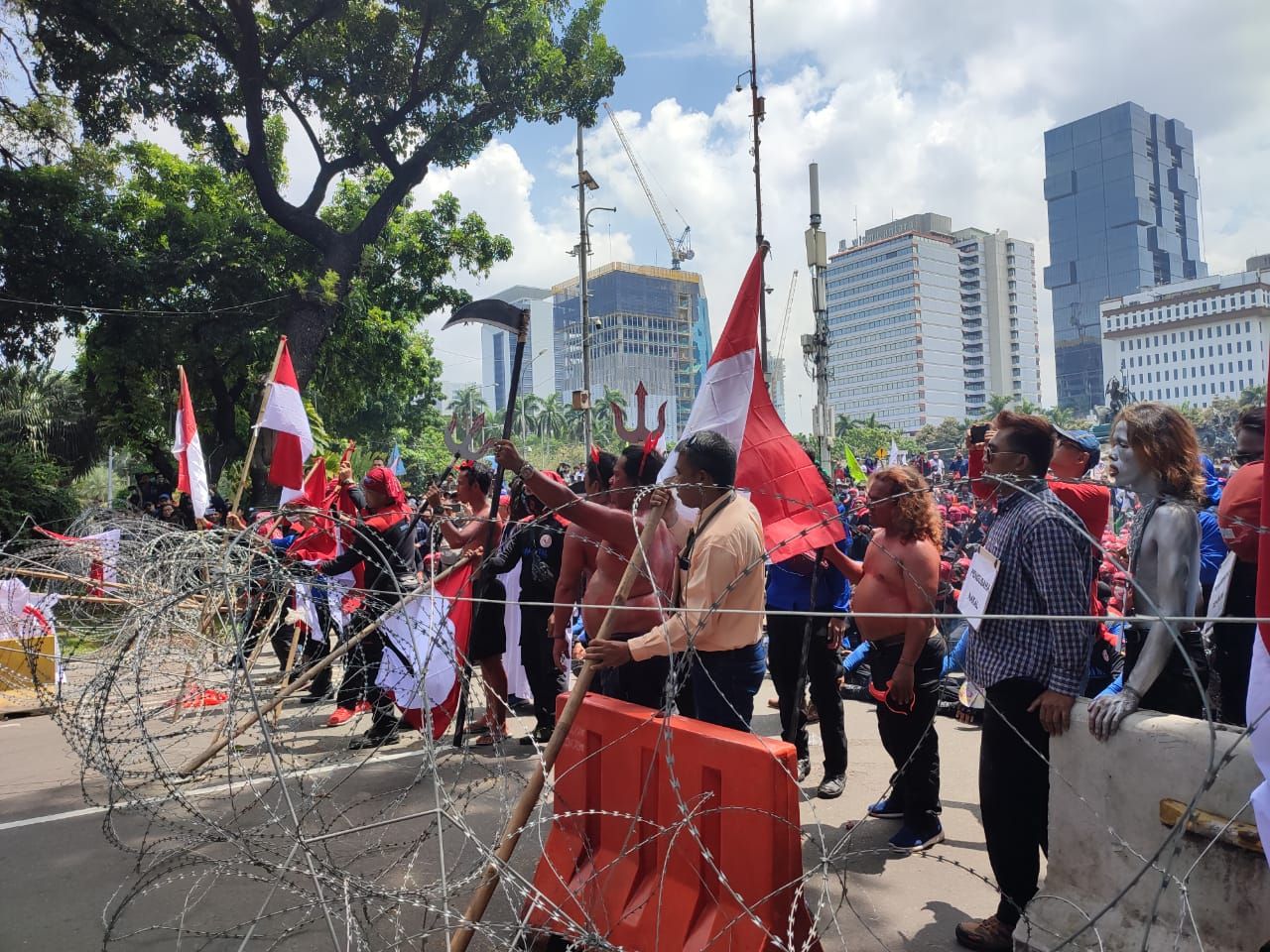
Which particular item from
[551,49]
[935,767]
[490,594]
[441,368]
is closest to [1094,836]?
[935,767]

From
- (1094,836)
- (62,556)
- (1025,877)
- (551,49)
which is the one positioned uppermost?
(551,49)

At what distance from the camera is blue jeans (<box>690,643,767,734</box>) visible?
3.46 meters

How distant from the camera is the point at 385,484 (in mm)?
Answer: 6793

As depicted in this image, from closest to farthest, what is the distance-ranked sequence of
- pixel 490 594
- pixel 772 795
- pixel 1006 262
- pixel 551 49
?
pixel 772 795
pixel 490 594
pixel 551 49
pixel 1006 262

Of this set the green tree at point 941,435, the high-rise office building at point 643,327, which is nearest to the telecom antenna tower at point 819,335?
the green tree at point 941,435

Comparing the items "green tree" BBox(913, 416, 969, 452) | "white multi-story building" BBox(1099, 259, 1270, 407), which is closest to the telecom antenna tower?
"green tree" BBox(913, 416, 969, 452)

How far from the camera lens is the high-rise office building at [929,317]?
144 m

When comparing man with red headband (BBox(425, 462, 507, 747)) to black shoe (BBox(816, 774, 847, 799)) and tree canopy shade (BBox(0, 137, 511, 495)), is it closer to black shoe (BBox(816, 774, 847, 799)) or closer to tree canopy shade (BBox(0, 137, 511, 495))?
black shoe (BBox(816, 774, 847, 799))

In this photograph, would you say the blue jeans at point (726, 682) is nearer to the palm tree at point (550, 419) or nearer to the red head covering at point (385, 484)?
the red head covering at point (385, 484)

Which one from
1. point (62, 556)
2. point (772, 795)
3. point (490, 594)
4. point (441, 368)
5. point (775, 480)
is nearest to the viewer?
point (772, 795)

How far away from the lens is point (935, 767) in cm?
411

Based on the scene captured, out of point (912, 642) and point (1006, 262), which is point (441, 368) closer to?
point (912, 642)

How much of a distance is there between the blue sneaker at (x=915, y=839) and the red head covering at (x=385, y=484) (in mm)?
4418

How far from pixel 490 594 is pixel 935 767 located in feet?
10.9
